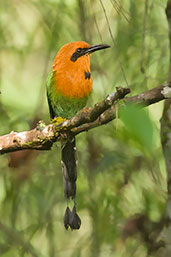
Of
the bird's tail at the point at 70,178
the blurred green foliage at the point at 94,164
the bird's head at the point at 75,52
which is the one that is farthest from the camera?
the bird's head at the point at 75,52

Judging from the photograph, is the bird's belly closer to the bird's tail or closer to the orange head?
the orange head

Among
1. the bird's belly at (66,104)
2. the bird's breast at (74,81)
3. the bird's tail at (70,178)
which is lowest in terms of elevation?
the bird's tail at (70,178)

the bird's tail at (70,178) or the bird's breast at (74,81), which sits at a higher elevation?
the bird's breast at (74,81)

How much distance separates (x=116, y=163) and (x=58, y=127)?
1.22 m

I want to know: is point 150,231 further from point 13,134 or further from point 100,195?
point 13,134

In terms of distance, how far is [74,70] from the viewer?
11.2 feet

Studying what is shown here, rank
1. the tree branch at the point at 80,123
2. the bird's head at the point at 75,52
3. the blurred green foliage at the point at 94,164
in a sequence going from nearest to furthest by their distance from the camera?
1. the tree branch at the point at 80,123
2. the blurred green foliage at the point at 94,164
3. the bird's head at the point at 75,52

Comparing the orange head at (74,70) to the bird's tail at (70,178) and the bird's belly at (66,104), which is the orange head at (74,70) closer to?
the bird's belly at (66,104)

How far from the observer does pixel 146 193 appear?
3449 millimetres

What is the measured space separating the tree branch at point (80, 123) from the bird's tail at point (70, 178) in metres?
0.66

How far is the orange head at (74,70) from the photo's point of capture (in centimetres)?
332

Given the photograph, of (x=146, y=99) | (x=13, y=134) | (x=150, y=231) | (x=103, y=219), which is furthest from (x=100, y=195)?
(x=146, y=99)

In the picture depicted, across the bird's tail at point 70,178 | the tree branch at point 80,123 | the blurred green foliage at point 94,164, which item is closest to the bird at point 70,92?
the bird's tail at point 70,178

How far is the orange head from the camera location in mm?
3316
